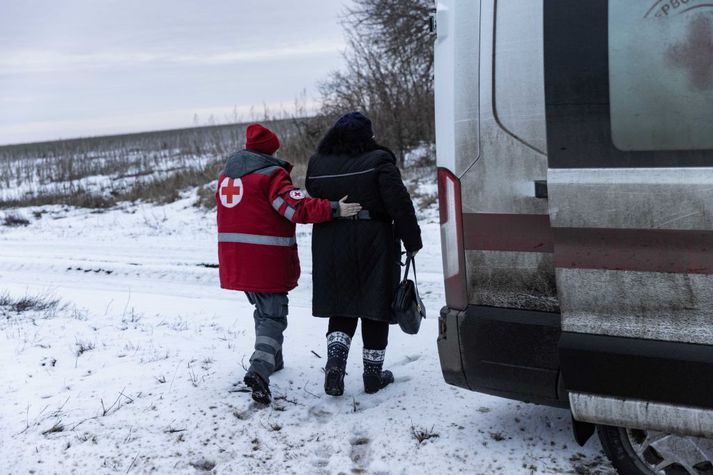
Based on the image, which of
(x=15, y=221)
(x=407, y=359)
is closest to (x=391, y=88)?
(x=15, y=221)

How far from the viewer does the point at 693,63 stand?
2.23 m

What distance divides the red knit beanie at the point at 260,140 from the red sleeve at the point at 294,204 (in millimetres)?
174

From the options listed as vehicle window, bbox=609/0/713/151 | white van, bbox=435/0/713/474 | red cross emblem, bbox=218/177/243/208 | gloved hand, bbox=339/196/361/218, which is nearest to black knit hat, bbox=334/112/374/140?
gloved hand, bbox=339/196/361/218

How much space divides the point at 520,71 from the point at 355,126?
1.32 metres

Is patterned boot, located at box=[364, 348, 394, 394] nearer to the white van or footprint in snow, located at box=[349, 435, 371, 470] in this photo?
footprint in snow, located at box=[349, 435, 371, 470]

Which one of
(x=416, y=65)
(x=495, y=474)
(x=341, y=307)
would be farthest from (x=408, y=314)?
(x=416, y=65)

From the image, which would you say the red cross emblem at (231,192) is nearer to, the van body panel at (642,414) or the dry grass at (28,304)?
the van body panel at (642,414)

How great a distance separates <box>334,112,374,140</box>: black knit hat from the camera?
3.74 metres

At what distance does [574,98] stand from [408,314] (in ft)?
5.39

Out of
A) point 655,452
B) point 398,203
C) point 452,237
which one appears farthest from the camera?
point 398,203

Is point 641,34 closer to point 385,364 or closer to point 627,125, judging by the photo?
point 627,125

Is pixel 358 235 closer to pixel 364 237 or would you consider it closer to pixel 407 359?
pixel 364 237

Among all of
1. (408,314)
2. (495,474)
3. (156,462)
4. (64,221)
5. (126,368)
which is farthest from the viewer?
(64,221)

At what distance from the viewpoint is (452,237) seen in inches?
111
